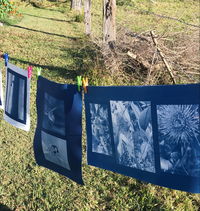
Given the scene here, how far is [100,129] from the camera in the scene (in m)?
2.91

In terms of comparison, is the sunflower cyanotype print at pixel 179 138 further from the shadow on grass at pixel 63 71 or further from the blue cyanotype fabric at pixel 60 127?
the shadow on grass at pixel 63 71

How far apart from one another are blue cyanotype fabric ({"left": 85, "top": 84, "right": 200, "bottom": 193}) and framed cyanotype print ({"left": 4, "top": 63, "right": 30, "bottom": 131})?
78 cm

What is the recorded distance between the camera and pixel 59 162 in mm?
3291

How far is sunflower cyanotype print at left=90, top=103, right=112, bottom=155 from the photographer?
9.36 feet

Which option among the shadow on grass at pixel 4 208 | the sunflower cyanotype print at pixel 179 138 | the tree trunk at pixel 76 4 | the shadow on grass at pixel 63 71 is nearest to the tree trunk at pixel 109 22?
the shadow on grass at pixel 63 71

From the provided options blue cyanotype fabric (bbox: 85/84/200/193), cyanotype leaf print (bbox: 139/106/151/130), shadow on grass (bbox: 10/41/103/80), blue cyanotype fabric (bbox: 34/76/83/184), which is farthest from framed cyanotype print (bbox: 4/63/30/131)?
shadow on grass (bbox: 10/41/103/80)

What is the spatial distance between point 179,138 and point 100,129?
690mm

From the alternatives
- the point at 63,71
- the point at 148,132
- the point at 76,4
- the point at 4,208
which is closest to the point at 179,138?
the point at 148,132

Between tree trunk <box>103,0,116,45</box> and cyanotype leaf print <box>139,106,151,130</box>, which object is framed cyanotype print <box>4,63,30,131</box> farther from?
tree trunk <box>103,0,116,45</box>

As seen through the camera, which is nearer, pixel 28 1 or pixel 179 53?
pixel 179 53

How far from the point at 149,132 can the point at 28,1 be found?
19.9 m

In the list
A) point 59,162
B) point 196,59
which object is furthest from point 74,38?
point 59,162

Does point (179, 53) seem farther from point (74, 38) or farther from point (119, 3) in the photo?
point (119, 3)

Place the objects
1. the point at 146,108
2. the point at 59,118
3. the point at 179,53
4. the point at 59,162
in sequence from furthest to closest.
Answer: the point at 179,53 → the point at 59,162 → the point at 59,118 → the point at 146,108
